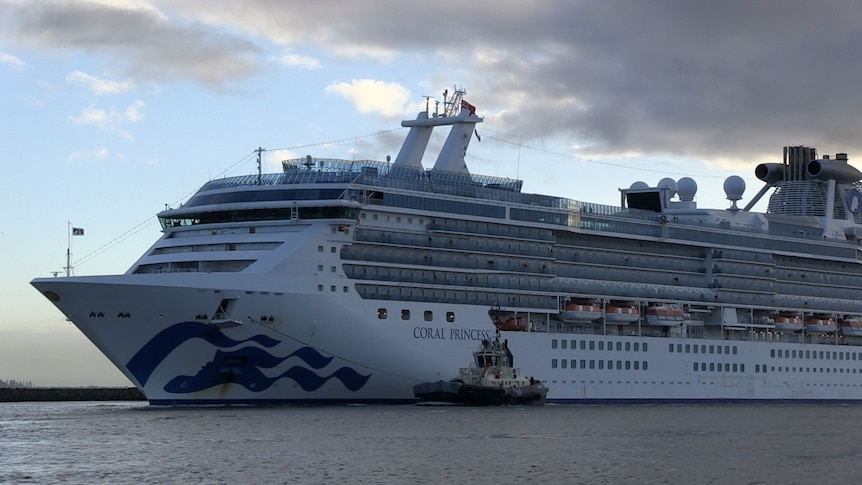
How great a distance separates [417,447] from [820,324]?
4474 centimetres

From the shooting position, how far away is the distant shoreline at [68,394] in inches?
3428

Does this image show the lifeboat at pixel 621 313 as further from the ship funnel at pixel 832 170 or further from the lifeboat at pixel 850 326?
the ship funnel at pixel 832 170

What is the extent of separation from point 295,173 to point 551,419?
54.0 feet

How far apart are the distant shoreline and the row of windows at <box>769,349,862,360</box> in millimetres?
42045

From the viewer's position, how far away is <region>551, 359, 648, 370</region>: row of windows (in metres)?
64.8

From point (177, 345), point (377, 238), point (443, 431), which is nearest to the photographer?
point (443, 431)

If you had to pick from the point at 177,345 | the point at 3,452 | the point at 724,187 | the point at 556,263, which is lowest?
the point at 3,452

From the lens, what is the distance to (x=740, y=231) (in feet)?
254

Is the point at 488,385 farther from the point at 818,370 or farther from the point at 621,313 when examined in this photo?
the point at 818,370

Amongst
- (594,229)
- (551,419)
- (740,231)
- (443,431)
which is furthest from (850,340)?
(443,431)

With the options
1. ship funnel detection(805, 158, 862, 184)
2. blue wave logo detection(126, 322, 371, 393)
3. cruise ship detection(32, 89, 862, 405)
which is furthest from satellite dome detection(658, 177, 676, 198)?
blue wave logo detection(126, 322, 371, 393)

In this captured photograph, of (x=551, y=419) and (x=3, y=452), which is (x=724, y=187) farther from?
(x=3, y=452)

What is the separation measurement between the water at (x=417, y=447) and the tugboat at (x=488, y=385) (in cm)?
91

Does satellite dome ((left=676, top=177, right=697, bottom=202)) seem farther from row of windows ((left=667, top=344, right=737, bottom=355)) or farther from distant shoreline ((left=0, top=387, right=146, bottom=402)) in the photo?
distant shoreline ((left=0, top=387, right=146, bottom=402))
